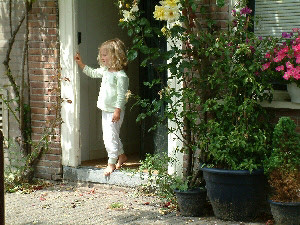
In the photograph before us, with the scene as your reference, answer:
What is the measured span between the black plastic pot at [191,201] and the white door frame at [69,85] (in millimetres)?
1936

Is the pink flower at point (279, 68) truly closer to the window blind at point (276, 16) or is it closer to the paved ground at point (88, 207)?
the window blind at point (276, 16)

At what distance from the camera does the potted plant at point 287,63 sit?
5938 mm

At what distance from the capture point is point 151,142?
8281 mm

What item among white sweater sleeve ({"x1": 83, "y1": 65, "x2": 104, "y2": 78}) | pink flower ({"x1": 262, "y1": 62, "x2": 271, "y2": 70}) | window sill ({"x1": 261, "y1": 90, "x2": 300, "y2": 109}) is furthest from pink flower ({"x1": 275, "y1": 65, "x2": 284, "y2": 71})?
white sweater sleeve ({"x1": 83, "y1": 65, "x2": 104, "y2": 78})

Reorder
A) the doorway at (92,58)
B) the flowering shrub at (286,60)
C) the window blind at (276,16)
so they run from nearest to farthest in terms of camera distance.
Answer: the flowering shrub at (286,60) → the window blind at (276,16) → the doorway at (92,58)

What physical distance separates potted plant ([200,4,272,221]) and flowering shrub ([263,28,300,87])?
110mm

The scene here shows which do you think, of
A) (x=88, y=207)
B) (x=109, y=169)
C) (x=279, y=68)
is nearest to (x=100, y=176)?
(x=109, y=169)

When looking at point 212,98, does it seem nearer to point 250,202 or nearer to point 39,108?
point 250,202

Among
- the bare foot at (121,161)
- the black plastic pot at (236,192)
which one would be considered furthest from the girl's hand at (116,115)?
the black plastic pot at (236,192)

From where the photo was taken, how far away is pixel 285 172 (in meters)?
5.78

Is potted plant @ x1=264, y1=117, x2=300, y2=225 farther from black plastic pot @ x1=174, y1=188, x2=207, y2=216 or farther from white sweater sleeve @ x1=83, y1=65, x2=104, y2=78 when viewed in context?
white sweater sleeve @ x1=83, y1=65, x2=104, y2=78

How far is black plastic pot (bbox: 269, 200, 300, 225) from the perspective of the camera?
5742 mm

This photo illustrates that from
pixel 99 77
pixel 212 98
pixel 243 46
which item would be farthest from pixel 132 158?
pixel 243 46

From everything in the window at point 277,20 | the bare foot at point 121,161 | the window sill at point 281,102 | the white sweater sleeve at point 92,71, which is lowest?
the bare foot at point 121,161
